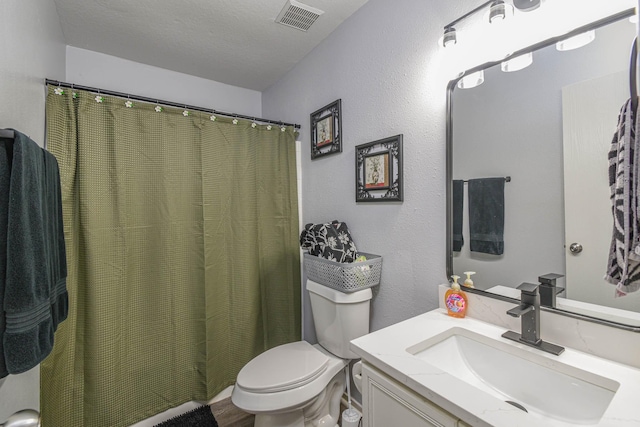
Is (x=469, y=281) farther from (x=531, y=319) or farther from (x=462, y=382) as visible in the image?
(x=462, y=382)

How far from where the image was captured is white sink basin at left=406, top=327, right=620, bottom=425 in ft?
2.39

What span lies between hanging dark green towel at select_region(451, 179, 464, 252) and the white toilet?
520mm

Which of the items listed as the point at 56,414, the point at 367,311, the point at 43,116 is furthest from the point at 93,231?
the point at 367,311

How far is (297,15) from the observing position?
1.58m

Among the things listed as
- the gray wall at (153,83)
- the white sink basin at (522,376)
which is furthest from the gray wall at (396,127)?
the gray wall at (153,83)

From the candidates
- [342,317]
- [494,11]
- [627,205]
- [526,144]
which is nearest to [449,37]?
[494,11]

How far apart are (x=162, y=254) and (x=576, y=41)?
2.00 metres

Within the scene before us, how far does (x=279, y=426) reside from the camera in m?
1.33

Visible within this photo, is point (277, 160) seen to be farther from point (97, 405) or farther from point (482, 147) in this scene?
point (97, 405)

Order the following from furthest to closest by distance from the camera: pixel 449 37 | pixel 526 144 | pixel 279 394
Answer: pixel 279 394 → pixel 449 37 → pixel 526 144

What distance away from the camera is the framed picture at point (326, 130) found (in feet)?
5.62

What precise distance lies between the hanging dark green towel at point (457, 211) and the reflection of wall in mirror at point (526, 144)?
0.07ft

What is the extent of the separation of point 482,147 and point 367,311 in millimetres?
936

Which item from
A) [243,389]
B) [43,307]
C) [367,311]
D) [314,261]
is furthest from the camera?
[314,261]
